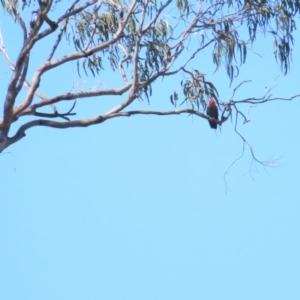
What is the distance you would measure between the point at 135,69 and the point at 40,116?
83 centimetres

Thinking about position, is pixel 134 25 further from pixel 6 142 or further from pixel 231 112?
pixel 6 142

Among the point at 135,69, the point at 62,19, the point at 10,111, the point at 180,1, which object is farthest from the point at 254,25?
the point at 10,111

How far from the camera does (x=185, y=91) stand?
7355 millimetres

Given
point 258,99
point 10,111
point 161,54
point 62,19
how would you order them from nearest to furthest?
point 10,111, point 62,19, point 258,99, point 161,54

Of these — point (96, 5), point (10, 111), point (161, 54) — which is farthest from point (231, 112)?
point (10, 111)

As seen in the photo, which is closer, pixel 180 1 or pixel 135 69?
pixel 135 69

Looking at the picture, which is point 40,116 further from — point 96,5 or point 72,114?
point 96,5

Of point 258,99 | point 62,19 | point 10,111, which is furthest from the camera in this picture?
point 258,99

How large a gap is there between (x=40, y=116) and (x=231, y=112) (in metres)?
1.67

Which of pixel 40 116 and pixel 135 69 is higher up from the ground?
pixel 135 69

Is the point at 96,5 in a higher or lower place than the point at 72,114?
higher

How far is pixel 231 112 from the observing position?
700 centimetres

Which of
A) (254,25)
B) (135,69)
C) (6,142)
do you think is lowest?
(6,142)

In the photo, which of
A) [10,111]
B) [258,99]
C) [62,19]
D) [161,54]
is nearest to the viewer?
[10,111]
